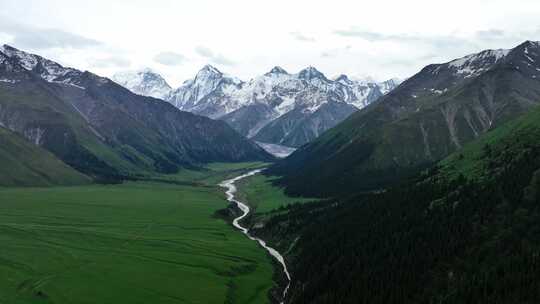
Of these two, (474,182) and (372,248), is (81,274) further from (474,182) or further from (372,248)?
(474,182)

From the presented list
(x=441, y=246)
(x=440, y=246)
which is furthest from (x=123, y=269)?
(x=441, y=246)

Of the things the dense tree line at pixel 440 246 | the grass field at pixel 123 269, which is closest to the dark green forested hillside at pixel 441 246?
the dense tree line at pixel 440 246

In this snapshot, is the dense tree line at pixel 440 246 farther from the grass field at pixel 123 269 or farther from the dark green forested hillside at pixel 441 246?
the grass field at pixel 123 269

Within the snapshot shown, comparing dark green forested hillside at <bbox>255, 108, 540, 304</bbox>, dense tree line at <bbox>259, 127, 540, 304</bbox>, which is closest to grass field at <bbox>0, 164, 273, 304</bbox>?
dense tree line at <bbox>259, 127, 540, 304</bbox>

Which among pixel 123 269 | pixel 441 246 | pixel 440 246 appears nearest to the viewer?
pixel 441 246

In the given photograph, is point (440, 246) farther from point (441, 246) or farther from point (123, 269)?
point (123, 269)

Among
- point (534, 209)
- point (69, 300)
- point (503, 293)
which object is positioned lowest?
point (69, 300)

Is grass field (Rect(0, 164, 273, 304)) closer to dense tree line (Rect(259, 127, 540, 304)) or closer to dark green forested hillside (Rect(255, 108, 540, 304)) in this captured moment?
dense tree line (Rect(259, 127, 540, 304))

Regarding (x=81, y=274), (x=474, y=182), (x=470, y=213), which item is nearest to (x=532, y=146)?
(x=474, y=182)
